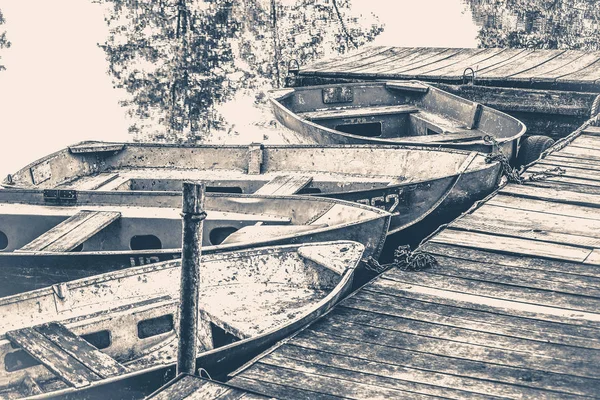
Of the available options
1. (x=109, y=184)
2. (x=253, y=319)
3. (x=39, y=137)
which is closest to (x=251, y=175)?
(x=109, y=184)

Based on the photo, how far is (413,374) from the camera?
12.5 feet

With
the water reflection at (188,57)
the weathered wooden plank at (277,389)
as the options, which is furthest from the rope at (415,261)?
the water reflection at (188,57)

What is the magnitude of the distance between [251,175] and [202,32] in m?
8.43

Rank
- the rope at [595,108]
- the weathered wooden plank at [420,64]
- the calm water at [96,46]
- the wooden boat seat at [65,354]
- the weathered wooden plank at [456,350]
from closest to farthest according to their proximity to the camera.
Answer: the weathered wooden plank at [456,350]
the wooden boat seat at [65,354]
the rope at [595,108]
the weathered wooden plank at [420,64]
the calm water at [96,46]

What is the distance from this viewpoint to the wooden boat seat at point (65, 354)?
4633 mm

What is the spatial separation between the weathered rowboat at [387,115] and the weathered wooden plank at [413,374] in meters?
5.21

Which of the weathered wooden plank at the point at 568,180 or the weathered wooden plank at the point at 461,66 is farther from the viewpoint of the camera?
the weathered wooden plank at the point at 461,66

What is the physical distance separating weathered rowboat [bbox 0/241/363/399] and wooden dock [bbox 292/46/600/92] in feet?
20.1

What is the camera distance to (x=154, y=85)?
16.3m

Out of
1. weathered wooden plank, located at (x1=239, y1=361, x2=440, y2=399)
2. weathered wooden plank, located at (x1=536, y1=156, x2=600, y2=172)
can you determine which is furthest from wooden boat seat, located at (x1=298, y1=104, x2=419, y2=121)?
weathered wooden plank, located at (x1=239, y1=361, x2=440, y2=399)

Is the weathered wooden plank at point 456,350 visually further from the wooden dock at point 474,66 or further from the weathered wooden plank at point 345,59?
the weathered wooden plank at point 345,59

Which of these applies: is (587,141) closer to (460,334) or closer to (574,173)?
(574,173)

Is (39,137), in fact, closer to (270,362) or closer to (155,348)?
(155,348)

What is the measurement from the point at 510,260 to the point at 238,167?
4.53m
